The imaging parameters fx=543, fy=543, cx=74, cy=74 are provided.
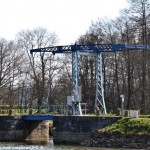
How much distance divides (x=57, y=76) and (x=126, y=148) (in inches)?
1358

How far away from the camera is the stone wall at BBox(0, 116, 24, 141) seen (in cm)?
5019

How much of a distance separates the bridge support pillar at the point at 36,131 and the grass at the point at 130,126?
34.2ft

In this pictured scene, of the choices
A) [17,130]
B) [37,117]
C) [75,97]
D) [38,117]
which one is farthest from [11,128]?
[75,97]

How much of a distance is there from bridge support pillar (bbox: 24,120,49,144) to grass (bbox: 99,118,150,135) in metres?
10.4

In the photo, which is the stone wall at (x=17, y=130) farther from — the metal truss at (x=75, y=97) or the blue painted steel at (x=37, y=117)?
the metal truss at (x=75, y=97)

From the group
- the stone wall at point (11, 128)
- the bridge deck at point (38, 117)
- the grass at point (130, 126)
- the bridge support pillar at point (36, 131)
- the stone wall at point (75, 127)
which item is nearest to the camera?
the grass at point (130, 126)

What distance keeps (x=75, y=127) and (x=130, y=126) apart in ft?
18.3

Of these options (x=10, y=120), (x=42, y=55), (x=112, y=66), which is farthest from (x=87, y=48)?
(x=42, y=55)

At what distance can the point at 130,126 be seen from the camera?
42.4 metres

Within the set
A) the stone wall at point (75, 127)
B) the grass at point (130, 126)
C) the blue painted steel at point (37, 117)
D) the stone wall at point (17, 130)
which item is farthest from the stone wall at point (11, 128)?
the grass at point (130, 126)

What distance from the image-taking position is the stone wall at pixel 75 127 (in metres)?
44.8

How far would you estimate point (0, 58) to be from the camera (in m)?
73.2

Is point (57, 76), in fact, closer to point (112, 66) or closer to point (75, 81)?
point (112, 66)

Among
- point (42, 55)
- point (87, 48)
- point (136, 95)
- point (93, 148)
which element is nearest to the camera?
point (93, 148)
